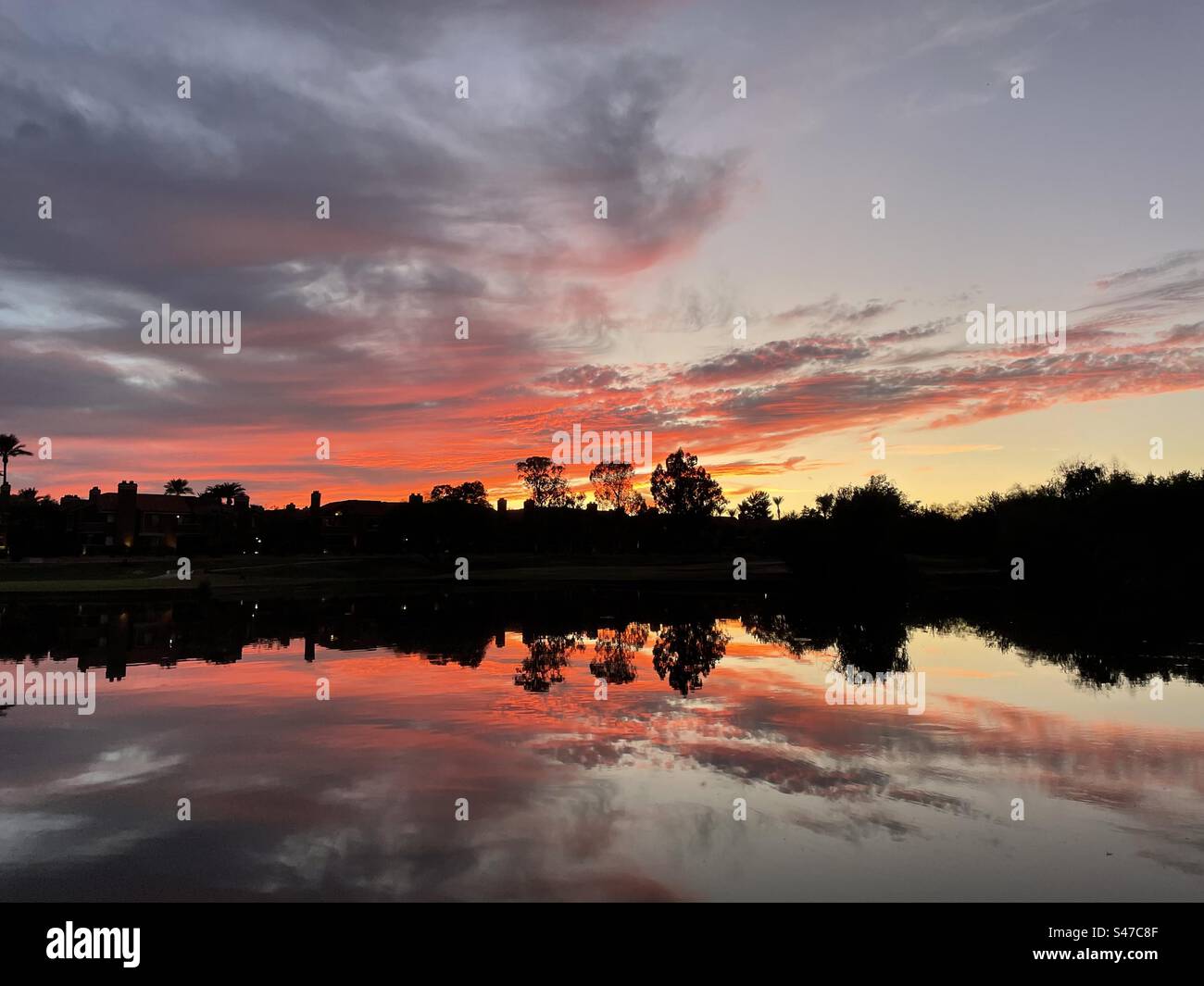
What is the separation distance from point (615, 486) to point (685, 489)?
16.0 metres

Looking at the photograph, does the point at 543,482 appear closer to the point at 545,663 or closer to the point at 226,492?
the point at 226,492

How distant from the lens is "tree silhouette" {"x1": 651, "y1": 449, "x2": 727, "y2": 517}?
497ft

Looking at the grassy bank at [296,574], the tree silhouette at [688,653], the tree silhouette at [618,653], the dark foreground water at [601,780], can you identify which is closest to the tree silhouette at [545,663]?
the dark foreground water at [601,780]

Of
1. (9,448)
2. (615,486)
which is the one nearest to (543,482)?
(615,486)

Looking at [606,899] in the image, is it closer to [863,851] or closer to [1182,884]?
[863,851]

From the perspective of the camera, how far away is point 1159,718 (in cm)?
1761

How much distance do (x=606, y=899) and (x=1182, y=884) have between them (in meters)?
6.52

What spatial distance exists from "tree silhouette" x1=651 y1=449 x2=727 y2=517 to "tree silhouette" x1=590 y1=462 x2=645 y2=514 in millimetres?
6208

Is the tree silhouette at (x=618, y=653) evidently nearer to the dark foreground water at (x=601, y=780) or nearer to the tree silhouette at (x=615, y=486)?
the dark foreground water at (x=601, y=780)

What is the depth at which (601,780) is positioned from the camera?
12.9 m

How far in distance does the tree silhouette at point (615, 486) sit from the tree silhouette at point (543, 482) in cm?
693

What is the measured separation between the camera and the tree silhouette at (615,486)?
160875 mm

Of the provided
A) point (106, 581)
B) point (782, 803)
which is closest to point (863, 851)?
point (782, 803)

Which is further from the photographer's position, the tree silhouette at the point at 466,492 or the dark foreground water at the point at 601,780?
the tree silhouette at the point at 466,492
